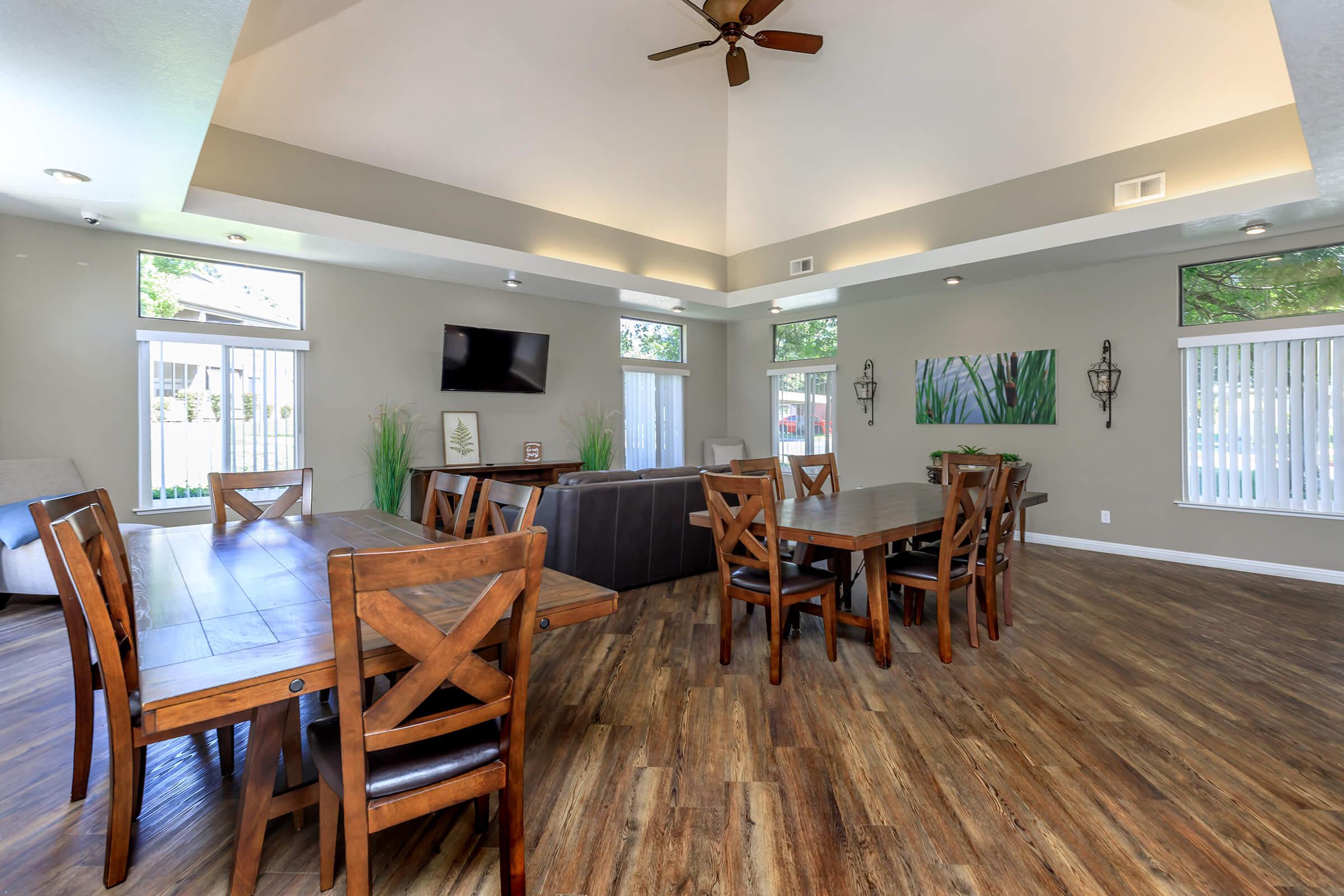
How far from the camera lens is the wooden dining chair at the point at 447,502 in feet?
8.83

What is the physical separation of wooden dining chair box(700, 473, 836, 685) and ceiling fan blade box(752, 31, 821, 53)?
10.3 ft

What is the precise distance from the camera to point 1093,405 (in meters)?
5.76

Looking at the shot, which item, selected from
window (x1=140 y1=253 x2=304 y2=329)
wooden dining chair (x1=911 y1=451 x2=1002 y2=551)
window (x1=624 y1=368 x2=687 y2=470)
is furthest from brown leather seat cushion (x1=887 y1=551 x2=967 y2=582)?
window (x1=140 y1=253 x2=304 y2=329)

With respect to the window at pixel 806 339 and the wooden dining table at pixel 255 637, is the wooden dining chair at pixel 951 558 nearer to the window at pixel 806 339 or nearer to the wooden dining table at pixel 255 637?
the wooden dining table at pixel 255 637

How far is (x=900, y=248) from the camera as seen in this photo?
6.58 m

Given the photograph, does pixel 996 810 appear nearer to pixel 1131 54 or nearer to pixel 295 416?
pixel 1131 54

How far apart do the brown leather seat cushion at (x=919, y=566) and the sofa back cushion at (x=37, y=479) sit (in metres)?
5.60

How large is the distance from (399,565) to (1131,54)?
5995 mm

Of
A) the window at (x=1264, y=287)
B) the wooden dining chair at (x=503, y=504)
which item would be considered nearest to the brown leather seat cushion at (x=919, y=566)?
the wooden dining chair at (x=503, y=504)

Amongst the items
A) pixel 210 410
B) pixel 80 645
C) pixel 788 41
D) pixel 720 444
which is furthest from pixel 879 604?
pixel 720 444

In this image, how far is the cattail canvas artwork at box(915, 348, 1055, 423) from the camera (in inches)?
239

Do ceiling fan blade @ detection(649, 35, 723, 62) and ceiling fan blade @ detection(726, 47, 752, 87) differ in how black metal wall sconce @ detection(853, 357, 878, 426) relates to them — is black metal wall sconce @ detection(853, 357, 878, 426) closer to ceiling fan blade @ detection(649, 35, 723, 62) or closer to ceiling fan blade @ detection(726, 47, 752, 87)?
ceiling fan blade @ detection(726, 47, 752, 87)

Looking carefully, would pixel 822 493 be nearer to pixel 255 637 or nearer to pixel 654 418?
pixel 255 637

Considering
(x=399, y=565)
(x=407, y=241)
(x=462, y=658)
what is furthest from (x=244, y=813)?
(x=407, y=241)
